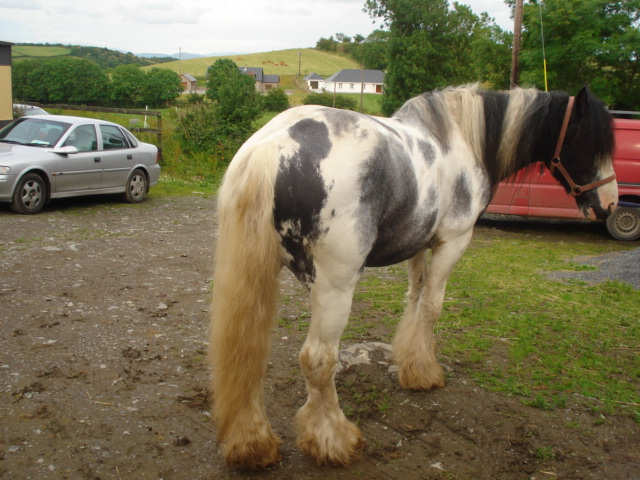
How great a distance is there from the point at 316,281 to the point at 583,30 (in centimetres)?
1766

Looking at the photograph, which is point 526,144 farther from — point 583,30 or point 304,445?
point 583,30

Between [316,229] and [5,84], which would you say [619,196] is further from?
[5,84]

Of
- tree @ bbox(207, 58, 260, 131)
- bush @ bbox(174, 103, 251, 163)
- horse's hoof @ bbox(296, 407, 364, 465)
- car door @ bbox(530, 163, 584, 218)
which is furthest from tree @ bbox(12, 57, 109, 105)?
horse's hoof @ bbox(296, 407, 364, 465)

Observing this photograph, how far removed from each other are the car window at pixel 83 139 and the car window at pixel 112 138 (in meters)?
0.22

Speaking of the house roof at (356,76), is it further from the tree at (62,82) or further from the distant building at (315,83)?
the tree at (62,82)

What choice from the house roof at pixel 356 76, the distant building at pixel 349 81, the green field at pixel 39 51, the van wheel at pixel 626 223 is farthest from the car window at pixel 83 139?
the green field at pixel 39 51

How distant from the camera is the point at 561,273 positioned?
776cm

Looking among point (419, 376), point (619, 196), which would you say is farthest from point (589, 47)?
point (419, 376)

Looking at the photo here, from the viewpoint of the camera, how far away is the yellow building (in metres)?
20.9

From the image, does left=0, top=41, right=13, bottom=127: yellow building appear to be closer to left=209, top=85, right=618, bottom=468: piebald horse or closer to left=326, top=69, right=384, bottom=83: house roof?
left=209, top=85, right=618, bottom=468: piebald horse

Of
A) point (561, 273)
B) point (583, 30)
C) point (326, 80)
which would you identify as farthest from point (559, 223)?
point (326, 80)

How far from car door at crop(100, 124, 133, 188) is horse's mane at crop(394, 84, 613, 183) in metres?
8.42

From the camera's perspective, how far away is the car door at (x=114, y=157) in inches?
421

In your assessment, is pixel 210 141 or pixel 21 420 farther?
pixel 210 141
